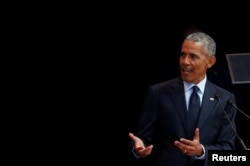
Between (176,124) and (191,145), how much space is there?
0.36 metres

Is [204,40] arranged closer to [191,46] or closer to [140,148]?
[191,46]

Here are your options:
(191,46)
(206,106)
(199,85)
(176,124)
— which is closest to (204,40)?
(191,46)

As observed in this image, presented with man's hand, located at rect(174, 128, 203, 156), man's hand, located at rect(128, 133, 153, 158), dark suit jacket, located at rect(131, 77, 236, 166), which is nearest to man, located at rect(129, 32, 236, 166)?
dark suit jacket, located at rect(131, 77, 236, 166)

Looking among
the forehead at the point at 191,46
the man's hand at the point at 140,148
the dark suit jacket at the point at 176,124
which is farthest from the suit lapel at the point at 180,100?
the man's hand at the point at 140,148

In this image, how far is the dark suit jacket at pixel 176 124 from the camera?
276 cm

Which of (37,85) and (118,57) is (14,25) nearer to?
(37,85)

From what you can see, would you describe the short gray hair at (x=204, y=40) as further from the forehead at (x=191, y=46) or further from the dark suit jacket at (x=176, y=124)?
the dark suit jacket at (x=176, y=124)

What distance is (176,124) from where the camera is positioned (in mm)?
2795

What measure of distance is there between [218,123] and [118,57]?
3.01 ft

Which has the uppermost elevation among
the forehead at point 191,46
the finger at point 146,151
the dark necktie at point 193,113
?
the forehead at point 191,46

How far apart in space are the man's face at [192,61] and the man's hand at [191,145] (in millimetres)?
443

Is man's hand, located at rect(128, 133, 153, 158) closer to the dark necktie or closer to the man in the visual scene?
the man

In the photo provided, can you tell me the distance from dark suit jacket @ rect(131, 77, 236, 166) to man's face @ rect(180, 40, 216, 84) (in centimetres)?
8

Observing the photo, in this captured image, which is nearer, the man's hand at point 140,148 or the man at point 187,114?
the man's hand at point 140,148
